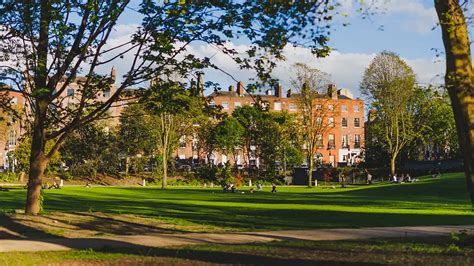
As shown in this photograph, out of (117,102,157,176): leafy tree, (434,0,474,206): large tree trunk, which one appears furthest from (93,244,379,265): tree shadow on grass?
(117,102,157,176): leafy tree

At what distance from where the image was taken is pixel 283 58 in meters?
14.4

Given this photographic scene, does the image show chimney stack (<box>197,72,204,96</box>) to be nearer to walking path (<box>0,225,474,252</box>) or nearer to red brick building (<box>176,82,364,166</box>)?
walking path (<box>0,225,474,252</box>)

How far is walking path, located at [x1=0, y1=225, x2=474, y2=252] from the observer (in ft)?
→ 40.5

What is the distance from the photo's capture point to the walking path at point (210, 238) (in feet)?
40.5

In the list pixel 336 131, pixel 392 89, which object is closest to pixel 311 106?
pixel 392 89

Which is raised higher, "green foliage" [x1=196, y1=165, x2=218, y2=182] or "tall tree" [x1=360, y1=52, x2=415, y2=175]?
"tall tree" [x1=360, y1=52, x2=415, y2=175]

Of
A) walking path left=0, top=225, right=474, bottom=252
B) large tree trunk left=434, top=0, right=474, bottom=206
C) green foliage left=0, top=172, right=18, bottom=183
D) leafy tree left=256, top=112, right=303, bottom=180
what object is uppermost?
leafy tree left=256, top=112, right=303, bottom=180

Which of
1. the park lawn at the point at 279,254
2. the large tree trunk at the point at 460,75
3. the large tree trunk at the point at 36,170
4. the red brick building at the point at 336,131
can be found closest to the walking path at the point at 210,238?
the park lawn at the point at 279,254

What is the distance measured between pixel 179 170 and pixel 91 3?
67.3m

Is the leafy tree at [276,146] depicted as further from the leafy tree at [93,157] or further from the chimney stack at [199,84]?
the chimney stack at [199,84]

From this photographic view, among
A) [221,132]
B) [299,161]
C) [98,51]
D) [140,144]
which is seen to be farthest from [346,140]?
[98,51]

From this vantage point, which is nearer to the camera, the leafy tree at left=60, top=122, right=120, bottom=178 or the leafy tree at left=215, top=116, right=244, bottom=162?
the leafy tree at left=60, top=122, right=120, bottom=178

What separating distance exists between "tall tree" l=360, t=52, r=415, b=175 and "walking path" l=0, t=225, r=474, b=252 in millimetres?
50009

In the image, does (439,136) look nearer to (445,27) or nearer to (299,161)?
(299,161)
